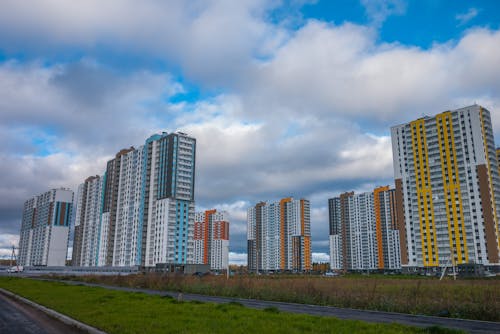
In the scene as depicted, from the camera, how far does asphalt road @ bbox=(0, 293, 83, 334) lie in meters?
14.5

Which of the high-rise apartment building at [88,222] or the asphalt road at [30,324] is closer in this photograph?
the asphalt road at [30,324]

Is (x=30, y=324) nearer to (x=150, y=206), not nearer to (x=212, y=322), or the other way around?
(x=212, y=322)

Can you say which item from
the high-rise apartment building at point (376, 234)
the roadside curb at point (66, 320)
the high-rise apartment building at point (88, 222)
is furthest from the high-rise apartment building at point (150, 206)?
the roadside curb at point (66, 320)

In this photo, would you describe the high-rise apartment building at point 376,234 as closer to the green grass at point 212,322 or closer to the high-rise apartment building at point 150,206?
the high-rise apartment building at point 150,206

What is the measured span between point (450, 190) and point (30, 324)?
407 feet

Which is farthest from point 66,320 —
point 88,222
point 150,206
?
point 88,222

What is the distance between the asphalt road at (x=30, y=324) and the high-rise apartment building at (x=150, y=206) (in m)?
102

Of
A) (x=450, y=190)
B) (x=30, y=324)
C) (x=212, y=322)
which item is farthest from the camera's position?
(x=450, y=190)

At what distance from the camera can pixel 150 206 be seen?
431 feet

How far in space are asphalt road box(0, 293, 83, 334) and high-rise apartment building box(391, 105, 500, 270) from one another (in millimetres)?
112818

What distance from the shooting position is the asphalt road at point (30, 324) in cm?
1450

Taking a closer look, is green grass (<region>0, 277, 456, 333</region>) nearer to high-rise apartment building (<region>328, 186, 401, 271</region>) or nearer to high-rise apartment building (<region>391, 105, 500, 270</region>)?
high-rise apartment building (<region>391, 105, 500, 270</region>)

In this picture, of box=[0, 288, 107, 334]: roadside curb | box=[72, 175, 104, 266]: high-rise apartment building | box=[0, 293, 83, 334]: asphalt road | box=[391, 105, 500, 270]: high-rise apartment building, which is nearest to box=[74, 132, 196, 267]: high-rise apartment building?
box=[72, 175, 104, 266]: high-rise apartment building

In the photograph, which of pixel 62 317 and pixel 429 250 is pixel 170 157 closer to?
pixel 429 250
